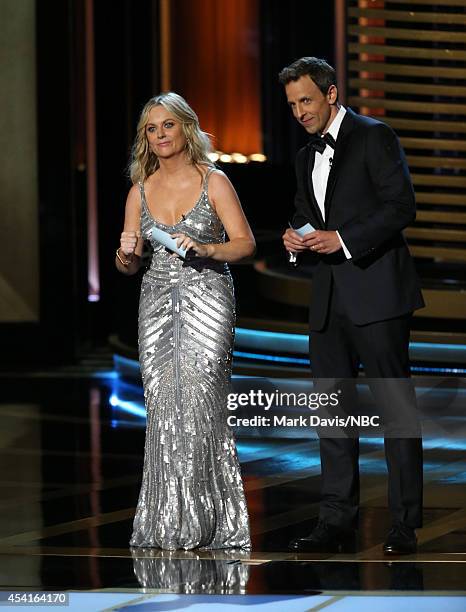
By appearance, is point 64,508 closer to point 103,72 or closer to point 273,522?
point 273,522

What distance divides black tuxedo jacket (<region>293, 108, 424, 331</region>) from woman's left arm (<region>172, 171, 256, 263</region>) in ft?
0.62

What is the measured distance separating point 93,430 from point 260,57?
32.0ft

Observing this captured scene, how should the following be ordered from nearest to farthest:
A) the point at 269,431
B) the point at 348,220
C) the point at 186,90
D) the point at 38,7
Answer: the point at 348,220 → the point at 269,431 → the point at 38,7 → the point at 186,90

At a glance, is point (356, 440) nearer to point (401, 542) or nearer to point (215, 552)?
point (401, 542)

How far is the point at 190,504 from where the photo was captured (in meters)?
4.64

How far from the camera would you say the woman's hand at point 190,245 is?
4.40m

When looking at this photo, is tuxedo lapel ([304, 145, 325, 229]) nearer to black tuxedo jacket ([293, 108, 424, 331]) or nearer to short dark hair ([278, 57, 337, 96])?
black tuxedo jacket ([293, 108, 424, 331])

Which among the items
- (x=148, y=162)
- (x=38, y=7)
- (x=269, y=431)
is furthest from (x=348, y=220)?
(x=38, y=7)

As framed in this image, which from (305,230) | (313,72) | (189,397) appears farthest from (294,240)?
(189,397)

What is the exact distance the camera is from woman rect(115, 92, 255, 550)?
4.64 meters

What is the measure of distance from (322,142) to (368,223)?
13.9 inches

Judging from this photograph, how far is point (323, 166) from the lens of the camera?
15.2 feet

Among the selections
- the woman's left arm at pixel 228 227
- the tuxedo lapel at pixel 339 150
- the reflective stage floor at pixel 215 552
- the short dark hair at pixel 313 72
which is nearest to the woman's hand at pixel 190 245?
the woman's left arm at pixel 228 227

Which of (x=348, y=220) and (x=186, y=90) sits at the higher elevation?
(x=186, y=90)
